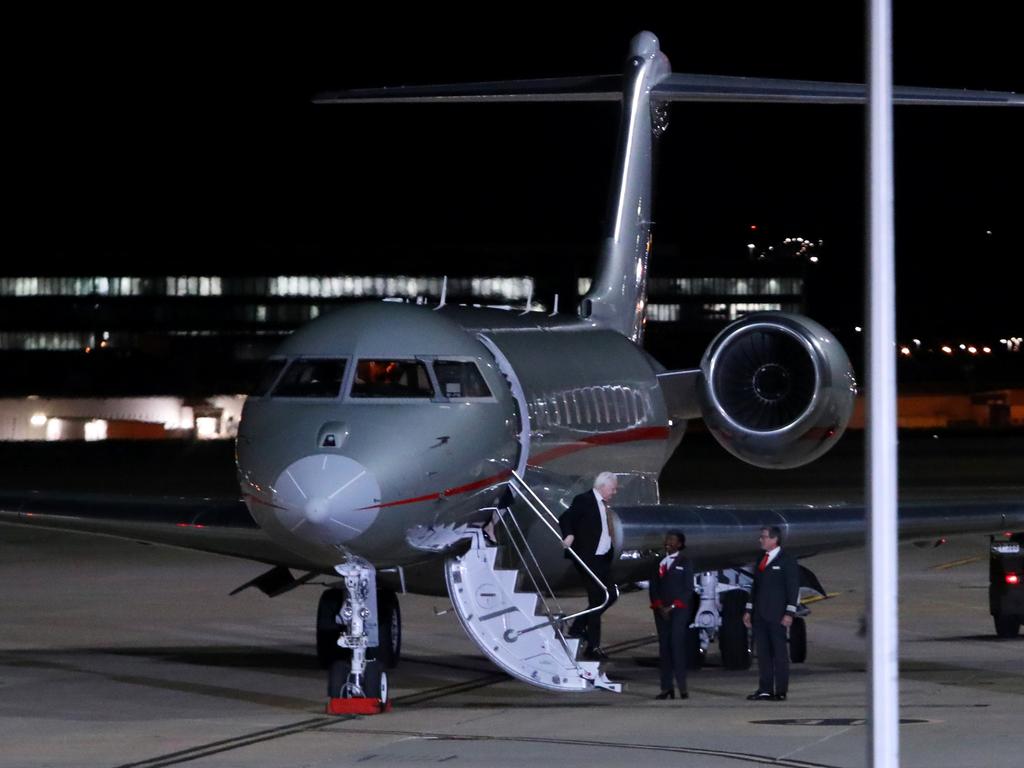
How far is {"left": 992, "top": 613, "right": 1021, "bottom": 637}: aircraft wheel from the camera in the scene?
18.0 m

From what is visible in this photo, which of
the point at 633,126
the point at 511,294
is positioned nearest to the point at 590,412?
the point at 633,126

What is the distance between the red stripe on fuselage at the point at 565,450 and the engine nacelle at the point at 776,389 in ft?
2.07

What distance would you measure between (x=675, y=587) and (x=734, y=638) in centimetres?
226

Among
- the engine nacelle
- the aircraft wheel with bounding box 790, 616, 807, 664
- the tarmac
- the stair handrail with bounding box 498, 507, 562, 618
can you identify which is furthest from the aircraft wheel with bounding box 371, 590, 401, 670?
the engine nacelle

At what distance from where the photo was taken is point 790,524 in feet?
52.6

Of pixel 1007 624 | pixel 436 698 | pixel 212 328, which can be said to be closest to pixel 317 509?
pixel 436 698

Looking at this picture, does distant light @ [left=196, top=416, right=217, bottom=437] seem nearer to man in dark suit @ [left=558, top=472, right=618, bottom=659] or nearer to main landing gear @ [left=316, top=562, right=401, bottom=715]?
man in dark suit @ [left=558, top=472, right=618, bottom=659]

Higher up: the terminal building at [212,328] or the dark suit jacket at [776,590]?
the terminal building at [212,328]

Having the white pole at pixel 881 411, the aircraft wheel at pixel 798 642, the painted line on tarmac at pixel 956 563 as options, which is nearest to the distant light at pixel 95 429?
the painted line on tarmac at pixel 956 563

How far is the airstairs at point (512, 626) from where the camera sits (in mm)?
13922

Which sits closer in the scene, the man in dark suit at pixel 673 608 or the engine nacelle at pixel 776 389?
the man in dark suit at pixel 673 608

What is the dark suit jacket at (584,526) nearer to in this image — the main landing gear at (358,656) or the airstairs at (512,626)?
the airstairs at (512,626)

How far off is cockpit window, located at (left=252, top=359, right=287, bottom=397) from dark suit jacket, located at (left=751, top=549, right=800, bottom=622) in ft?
13.5

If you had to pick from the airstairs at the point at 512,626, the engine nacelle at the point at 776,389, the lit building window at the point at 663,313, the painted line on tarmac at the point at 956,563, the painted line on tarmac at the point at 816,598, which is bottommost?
the painted line on tarmac at the point at 816,598
